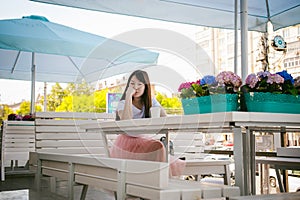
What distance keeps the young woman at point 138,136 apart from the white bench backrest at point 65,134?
0.69 m

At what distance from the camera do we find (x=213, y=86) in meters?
1.21

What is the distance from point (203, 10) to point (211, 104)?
1.77 meters

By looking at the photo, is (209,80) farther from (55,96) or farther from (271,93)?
(55,96)

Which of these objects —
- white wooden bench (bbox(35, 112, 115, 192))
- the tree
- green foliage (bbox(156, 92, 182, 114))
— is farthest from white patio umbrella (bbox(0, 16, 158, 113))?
the tree

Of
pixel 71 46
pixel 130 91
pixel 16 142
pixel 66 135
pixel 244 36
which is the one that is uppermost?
pixel 71 46

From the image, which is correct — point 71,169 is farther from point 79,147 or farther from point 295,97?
point 79,147

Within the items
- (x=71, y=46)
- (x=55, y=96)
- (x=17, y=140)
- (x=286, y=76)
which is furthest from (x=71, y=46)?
(x=55, y=96)

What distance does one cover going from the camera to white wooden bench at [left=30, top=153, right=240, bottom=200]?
97cm

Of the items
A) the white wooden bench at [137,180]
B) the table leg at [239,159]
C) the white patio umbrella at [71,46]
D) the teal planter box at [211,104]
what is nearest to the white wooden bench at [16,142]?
the white patio umbrella at [71,46]

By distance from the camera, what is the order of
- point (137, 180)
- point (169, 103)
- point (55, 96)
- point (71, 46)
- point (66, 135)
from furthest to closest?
1. point (55, 96)
2. point (71, 46)
3. point (66, 135)
4. point (169, 103)
5. point (137, 180)

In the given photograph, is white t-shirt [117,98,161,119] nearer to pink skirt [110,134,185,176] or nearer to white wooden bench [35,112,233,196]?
pink skirt [110,134,185,176]

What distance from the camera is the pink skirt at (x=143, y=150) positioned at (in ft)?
5.89

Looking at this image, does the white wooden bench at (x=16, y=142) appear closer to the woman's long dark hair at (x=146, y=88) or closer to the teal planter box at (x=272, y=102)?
the woman's long dark hair at (x=146, y=88)

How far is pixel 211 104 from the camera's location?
1.19 m
